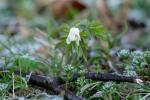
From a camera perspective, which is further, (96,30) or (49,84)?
(96,30)

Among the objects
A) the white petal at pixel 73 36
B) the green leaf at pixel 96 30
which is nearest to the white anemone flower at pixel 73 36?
the white petal at pixel 73 36

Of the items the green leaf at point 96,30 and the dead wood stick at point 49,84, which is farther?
the green leaf at point 96,30

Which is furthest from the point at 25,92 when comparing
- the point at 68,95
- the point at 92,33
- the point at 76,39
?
the point at 92,33

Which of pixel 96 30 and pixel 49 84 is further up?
pixel 96 30

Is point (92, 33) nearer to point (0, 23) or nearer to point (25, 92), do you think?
point (25, 92)

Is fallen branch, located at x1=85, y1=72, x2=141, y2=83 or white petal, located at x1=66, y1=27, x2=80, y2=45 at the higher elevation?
white petal, located at x1=66, y1=27, x2=80, y2=45

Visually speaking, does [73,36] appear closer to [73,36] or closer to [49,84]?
[73,36]

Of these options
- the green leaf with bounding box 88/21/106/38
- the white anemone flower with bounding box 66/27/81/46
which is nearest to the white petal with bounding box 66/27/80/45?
the white anemone flower with bounding box 66/27/81/46

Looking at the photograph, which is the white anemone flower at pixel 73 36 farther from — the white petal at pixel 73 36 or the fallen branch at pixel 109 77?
the fallen branch at pixel 109 77

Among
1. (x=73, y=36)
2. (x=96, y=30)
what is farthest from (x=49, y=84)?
(x=96, y=30)

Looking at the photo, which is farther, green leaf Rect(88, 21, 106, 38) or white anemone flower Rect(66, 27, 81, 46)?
green leaf Rect(88, 21, 106, 38)

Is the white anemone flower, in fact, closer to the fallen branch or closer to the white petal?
the white petal
